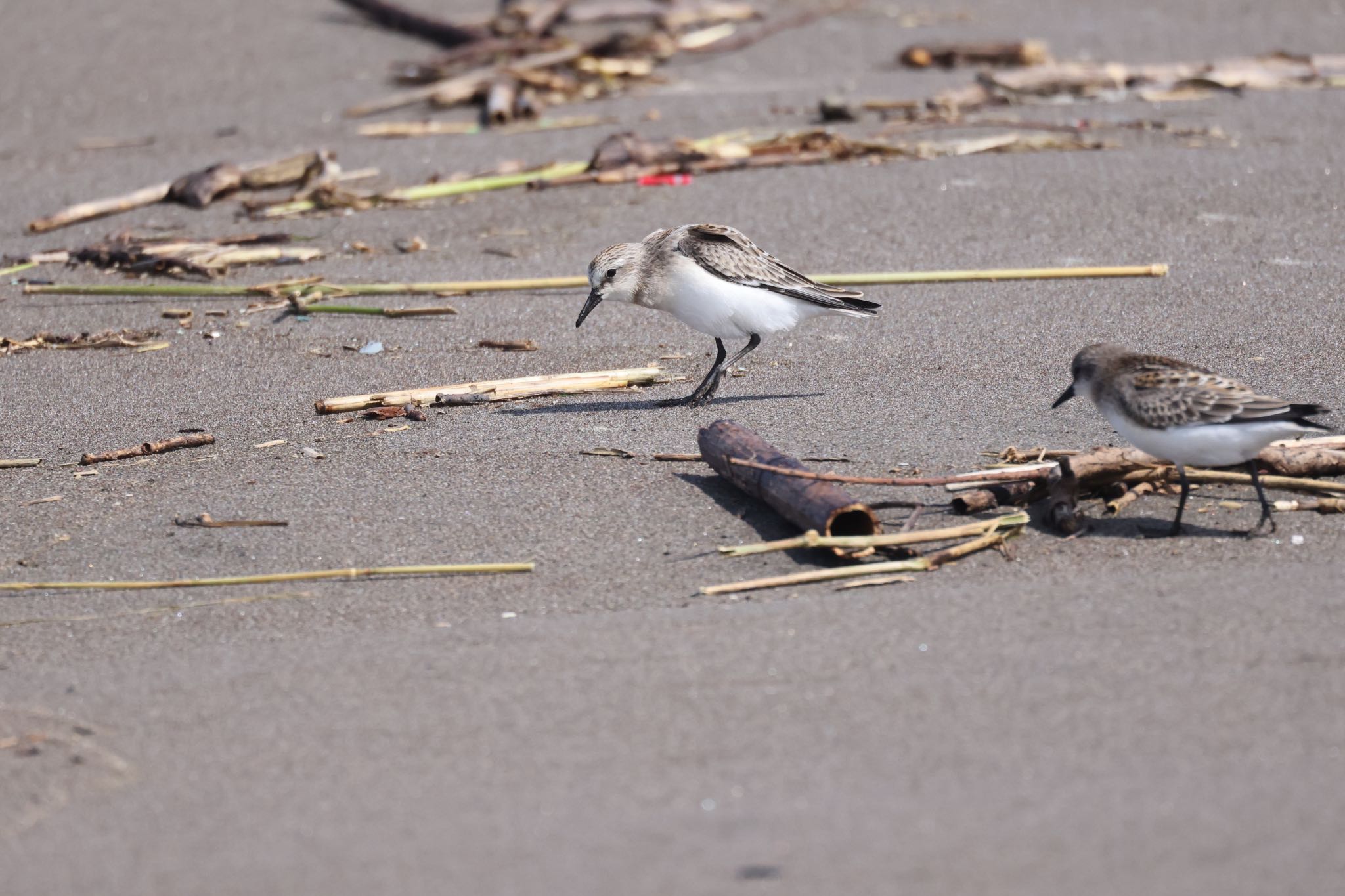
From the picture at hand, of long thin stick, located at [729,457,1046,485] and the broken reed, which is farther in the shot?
the broken reed

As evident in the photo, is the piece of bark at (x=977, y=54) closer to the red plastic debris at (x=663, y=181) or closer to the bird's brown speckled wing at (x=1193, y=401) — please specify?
the red plastic debris at (x=663, y=181)

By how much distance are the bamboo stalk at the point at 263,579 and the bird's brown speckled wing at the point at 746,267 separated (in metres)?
2.37

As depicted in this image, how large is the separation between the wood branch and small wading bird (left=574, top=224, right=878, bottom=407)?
714cm

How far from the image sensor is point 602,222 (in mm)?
9531

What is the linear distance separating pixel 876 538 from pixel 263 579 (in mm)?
2183

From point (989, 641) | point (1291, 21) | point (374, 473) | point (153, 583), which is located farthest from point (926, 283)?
point (1291, 21)

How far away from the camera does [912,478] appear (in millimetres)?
5711

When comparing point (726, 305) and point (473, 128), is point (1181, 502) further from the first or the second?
point (473, 128)

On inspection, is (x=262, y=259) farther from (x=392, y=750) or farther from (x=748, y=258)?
(x=392, y=750)

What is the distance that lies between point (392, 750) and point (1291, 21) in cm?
1296

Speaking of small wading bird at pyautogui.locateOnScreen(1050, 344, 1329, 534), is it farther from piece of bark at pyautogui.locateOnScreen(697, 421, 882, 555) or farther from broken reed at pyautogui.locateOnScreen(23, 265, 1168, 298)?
broken reed at pyautogui.locateOnScreen(23, 265, 1168, 298)

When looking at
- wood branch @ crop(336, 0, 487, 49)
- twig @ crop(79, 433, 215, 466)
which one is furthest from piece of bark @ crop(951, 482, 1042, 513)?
wood branch @ crop(336, 0, 487, 49)

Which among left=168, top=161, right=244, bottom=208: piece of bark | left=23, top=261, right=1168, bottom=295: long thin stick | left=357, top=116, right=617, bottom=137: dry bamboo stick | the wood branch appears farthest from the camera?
the wood branch

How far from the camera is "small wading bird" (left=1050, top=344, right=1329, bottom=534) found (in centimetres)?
509
